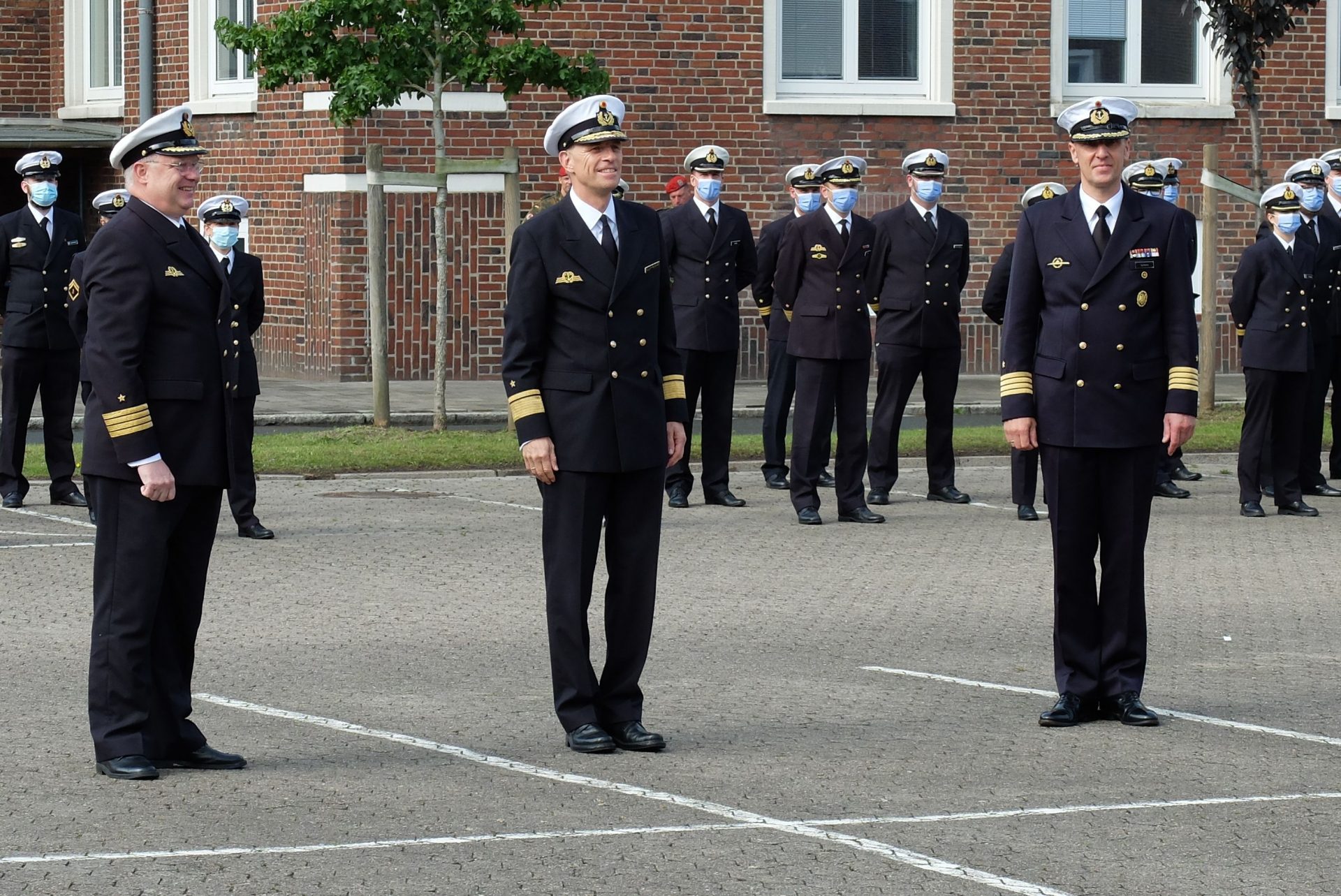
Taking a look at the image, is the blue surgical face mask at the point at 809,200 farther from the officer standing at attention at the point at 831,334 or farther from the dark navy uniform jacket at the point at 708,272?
the officer standing at attention at the point at 831,334

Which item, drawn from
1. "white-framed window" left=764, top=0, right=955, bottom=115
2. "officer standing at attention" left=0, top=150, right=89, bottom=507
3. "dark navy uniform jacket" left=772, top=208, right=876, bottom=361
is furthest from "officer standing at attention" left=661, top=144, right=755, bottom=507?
"white-framed window" left=764, top=0, right=955, bottom=115

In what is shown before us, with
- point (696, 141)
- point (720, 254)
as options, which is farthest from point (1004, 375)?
point (696, 141)

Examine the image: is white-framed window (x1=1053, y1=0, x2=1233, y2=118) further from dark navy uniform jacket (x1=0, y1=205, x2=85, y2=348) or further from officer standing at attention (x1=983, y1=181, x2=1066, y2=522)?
dark navy uniform jacket (x1=0, y1=205, x2=85, y2=348)

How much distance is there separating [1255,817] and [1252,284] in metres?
8.86

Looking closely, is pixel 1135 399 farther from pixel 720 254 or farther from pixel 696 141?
pixel 696 141

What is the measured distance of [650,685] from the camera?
886 centimetres

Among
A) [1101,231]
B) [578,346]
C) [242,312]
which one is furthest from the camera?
[242,312]

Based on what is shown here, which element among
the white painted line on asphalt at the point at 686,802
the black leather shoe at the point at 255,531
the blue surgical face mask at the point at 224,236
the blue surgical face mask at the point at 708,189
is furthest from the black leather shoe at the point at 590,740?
the blue surgical face mask at the point at 708,189

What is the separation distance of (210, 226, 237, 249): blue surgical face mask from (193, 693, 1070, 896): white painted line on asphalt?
5190 millimetres

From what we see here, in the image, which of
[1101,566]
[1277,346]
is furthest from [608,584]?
[1277,346]

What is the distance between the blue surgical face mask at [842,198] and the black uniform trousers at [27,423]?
17.3 ft

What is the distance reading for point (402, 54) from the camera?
61.8 feet

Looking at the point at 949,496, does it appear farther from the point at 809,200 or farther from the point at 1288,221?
the point at 1288,221

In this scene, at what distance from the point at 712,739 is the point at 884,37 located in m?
19.4
